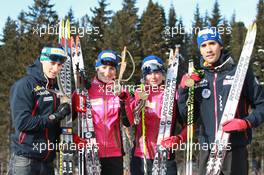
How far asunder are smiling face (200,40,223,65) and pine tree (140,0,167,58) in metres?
26.2

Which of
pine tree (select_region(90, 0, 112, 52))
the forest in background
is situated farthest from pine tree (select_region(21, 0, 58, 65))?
pine tree (select_region(90, 0, 112, 52))

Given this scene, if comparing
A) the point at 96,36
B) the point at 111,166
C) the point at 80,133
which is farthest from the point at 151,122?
the point at 96,36

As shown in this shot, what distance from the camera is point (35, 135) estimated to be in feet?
13.5

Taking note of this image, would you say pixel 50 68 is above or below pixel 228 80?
above

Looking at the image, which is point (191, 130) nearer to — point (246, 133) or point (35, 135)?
point (246, 133)

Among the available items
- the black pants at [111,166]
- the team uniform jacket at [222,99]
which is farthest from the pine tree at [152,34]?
the team uniform jacket at [222,99]

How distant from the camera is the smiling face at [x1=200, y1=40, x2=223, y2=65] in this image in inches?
168

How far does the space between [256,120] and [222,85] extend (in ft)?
1.73

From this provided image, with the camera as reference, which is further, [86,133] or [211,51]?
[86,133]

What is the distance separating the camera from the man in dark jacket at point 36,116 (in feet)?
13.2

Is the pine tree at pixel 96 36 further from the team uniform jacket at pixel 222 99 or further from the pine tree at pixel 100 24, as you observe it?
the team uniform jacket at pixel 222 99

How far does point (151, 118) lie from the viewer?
215 inches

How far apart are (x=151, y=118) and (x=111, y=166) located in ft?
3.02

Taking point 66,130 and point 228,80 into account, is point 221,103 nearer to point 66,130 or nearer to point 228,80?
point 228,80
